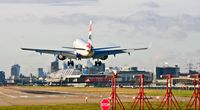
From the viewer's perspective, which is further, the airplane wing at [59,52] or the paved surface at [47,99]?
the airplane wing at [59,52]

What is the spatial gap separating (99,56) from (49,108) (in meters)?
42.9

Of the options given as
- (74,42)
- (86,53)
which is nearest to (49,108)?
(86,53)

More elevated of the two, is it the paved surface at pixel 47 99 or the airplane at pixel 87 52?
the airplane at pixel 87 52

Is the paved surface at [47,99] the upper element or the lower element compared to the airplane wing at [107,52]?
lower

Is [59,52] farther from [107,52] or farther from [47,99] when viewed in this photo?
[47,99]

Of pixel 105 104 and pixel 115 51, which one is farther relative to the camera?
pixel 115 51

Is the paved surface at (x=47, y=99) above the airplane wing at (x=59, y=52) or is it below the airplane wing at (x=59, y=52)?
below

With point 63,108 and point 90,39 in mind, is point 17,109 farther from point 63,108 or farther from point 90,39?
point 90,39

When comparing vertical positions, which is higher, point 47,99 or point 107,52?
point 107,52

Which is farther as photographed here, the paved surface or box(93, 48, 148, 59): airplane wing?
box(93, 48, 148, 59): airplane wing

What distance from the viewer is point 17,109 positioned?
6025cm

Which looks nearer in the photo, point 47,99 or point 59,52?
point 47,99

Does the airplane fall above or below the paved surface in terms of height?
above

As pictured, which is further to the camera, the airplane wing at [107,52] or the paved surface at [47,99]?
the airplane wing at [107,52]
